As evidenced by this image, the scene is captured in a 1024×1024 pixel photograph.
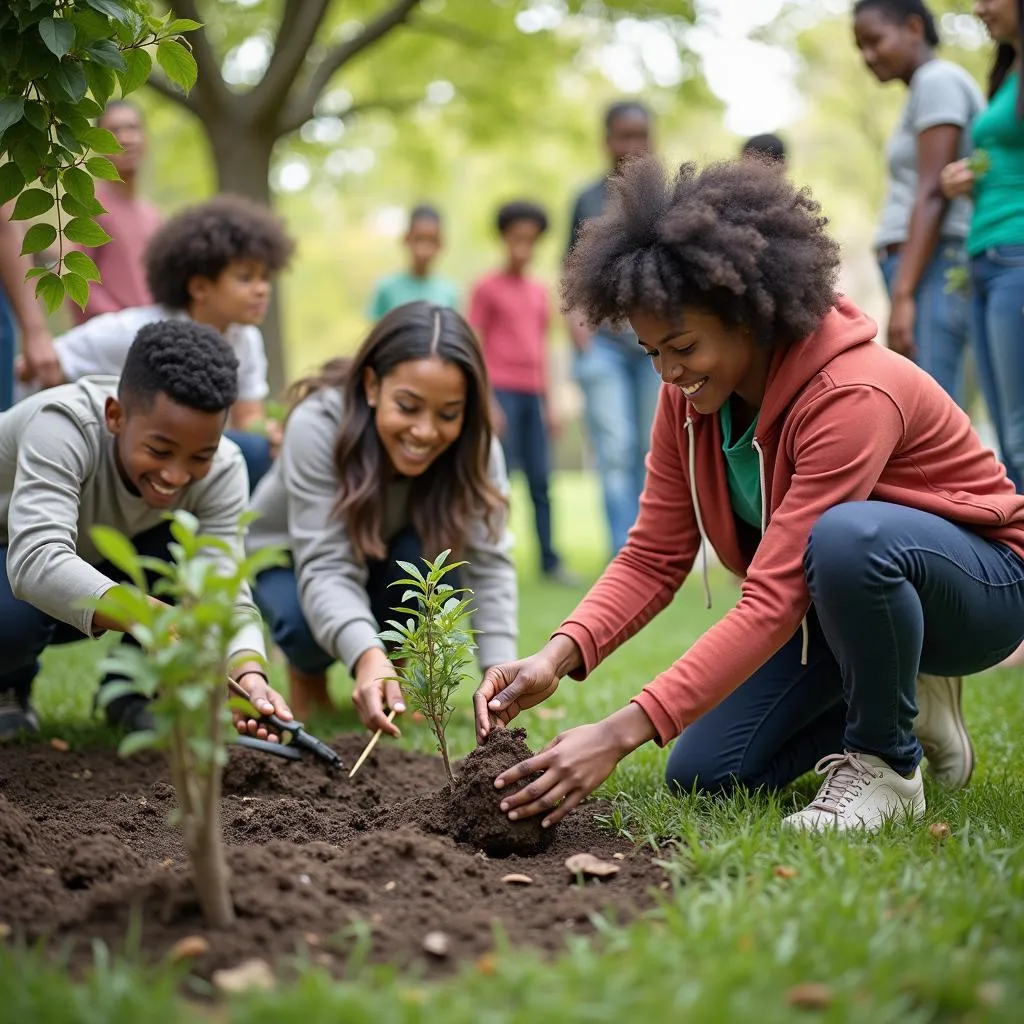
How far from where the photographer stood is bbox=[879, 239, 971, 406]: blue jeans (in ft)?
17.1

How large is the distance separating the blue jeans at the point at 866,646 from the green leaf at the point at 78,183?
6.34 ft

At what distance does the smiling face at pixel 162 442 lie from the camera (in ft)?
11.3

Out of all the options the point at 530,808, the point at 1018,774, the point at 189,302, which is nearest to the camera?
the point at 530,808

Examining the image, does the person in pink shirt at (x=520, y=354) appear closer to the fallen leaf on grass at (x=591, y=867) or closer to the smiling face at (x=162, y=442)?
the smiling face at (x=162, y=442)

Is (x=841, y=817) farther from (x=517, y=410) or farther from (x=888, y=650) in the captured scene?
(x=517, y=410)

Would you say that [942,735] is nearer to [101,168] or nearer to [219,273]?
[101,168]

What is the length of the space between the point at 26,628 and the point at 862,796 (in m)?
2.52

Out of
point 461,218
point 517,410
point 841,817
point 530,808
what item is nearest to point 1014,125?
point 841,817

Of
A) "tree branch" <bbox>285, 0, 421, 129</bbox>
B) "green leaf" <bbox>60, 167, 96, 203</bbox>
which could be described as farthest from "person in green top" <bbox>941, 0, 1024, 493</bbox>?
"tree branch" <bbox>285, 0, 421, 129</bbox>

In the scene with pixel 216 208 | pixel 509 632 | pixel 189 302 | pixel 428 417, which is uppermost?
pixel 216 208

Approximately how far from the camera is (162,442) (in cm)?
347

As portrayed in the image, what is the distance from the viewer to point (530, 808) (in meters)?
2.71

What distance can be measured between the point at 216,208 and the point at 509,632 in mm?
2458

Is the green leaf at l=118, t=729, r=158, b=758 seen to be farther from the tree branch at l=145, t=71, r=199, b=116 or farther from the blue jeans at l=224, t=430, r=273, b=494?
the tree branch at l=145, t=71, r=199, b=116
